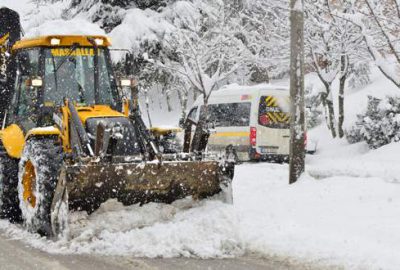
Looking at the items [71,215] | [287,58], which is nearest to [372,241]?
[71,215]

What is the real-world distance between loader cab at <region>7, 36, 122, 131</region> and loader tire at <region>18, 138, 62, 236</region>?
0.71 metres

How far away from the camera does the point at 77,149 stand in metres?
7.54

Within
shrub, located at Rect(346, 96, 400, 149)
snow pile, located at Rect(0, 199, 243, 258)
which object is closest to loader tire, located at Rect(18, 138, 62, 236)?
snow pile, located at Rect(0, 199, 243, 258)

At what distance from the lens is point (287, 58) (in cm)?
2159

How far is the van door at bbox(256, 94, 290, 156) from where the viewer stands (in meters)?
16.9

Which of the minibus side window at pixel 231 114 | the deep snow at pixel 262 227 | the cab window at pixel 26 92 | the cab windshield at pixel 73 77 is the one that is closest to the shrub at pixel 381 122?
the minibus side window at pixel 231 114

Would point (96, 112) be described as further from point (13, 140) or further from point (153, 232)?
point (153, 232)

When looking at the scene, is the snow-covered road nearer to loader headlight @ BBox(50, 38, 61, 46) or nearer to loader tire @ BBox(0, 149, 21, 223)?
loader tire @ BBox(0, 149, 21, 223)

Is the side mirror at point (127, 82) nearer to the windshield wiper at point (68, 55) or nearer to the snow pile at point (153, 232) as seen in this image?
the windshield wiper at point (68, 55)

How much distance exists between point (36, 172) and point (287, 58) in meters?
15.1

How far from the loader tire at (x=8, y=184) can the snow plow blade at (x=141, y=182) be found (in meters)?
1.91

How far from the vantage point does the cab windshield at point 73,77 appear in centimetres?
873

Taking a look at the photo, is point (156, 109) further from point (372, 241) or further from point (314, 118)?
point (372, 241)

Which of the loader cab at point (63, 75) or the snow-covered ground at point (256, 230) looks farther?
the loader cab at point (63, 75)
